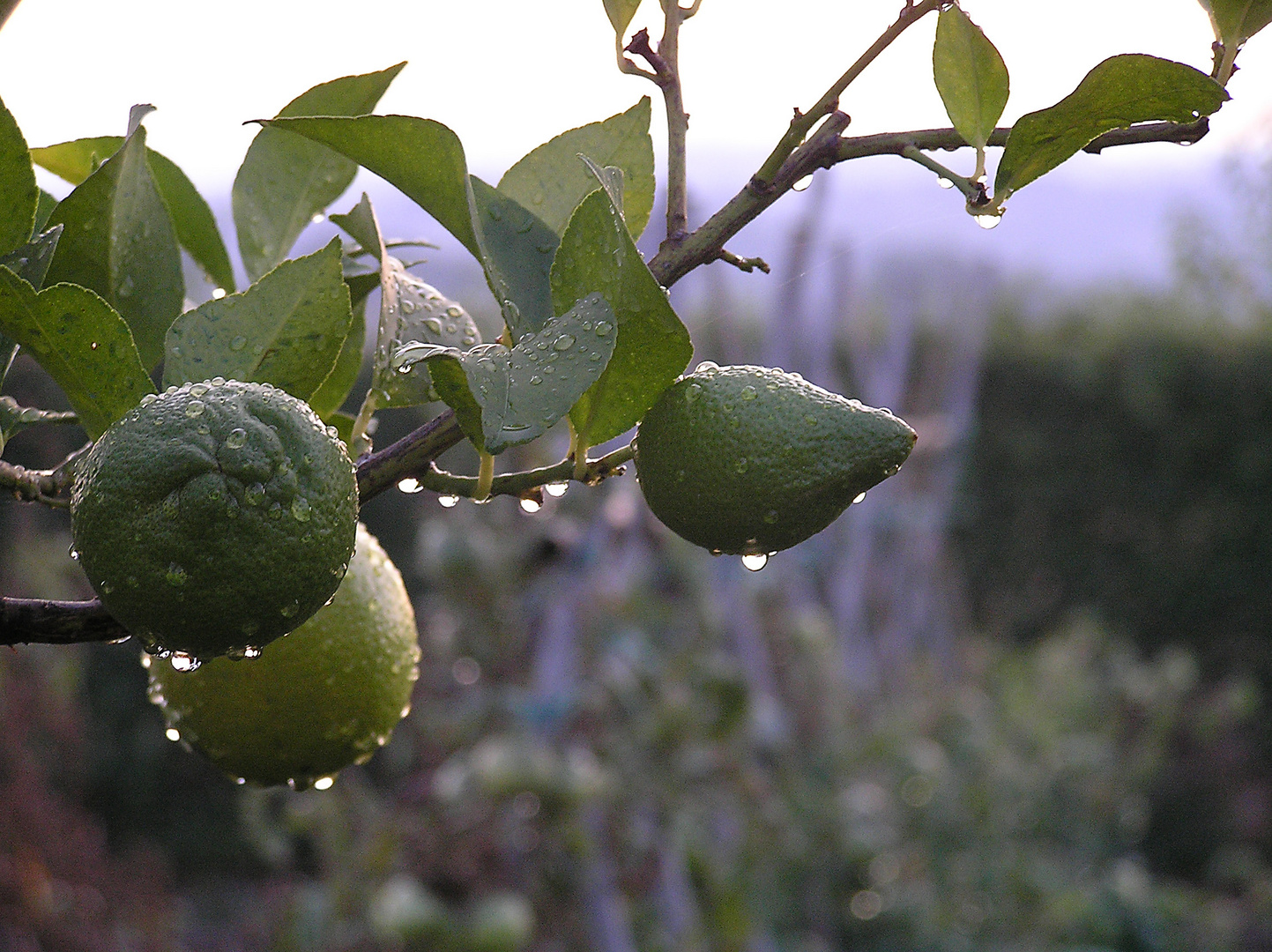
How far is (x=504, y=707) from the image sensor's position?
85.3 inches

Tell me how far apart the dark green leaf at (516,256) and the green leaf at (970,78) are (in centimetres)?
17

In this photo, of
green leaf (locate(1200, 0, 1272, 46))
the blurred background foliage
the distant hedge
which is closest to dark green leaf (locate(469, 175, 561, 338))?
green leaf (locate(1200, 0, 1272, 46))

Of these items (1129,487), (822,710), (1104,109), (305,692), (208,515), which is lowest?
(1129,487)

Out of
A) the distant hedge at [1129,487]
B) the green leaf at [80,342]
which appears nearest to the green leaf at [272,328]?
the green leaf at [80,342]

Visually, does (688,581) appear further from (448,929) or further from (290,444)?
(290,444)

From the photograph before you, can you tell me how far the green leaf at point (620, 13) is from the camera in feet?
1.46

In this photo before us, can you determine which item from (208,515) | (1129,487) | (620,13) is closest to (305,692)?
(208,515)

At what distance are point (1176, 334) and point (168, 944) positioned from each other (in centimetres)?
511

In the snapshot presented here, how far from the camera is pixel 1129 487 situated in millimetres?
5344

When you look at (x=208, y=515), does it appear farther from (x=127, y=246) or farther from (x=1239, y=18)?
(x=1239, y=18)

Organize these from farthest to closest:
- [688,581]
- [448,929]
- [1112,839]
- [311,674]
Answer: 1. [1112,839]
2. [688,581]
3. [448,929]
4. [311,674]

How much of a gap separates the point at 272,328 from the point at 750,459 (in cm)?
A: 18

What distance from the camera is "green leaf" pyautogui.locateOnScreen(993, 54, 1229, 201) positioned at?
40 cm

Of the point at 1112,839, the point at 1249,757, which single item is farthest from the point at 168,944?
the point at 1249,757
